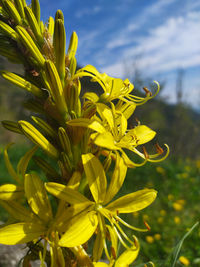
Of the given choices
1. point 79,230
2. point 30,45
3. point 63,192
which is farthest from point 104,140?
point 30,45

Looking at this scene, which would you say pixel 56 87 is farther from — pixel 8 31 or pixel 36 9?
pixel 36 9

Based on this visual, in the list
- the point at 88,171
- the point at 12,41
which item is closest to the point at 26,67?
the point at 12,41

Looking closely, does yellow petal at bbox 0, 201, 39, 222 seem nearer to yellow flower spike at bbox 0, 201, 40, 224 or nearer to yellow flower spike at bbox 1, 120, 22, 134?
yellow flower spike at bbox 0, 201, 40, 224

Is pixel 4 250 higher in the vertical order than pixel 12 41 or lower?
lower

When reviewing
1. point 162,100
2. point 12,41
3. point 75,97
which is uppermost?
point 162,100

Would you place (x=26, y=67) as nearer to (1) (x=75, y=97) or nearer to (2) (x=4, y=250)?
(1) (x=75, y=97)

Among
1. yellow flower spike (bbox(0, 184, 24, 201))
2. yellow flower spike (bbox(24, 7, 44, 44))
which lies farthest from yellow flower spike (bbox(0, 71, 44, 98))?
yellow flower spike (bbox(0, 184, 24, 201))

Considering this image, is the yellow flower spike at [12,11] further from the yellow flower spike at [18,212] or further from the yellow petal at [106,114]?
the yellow flower spike at [18,212]
